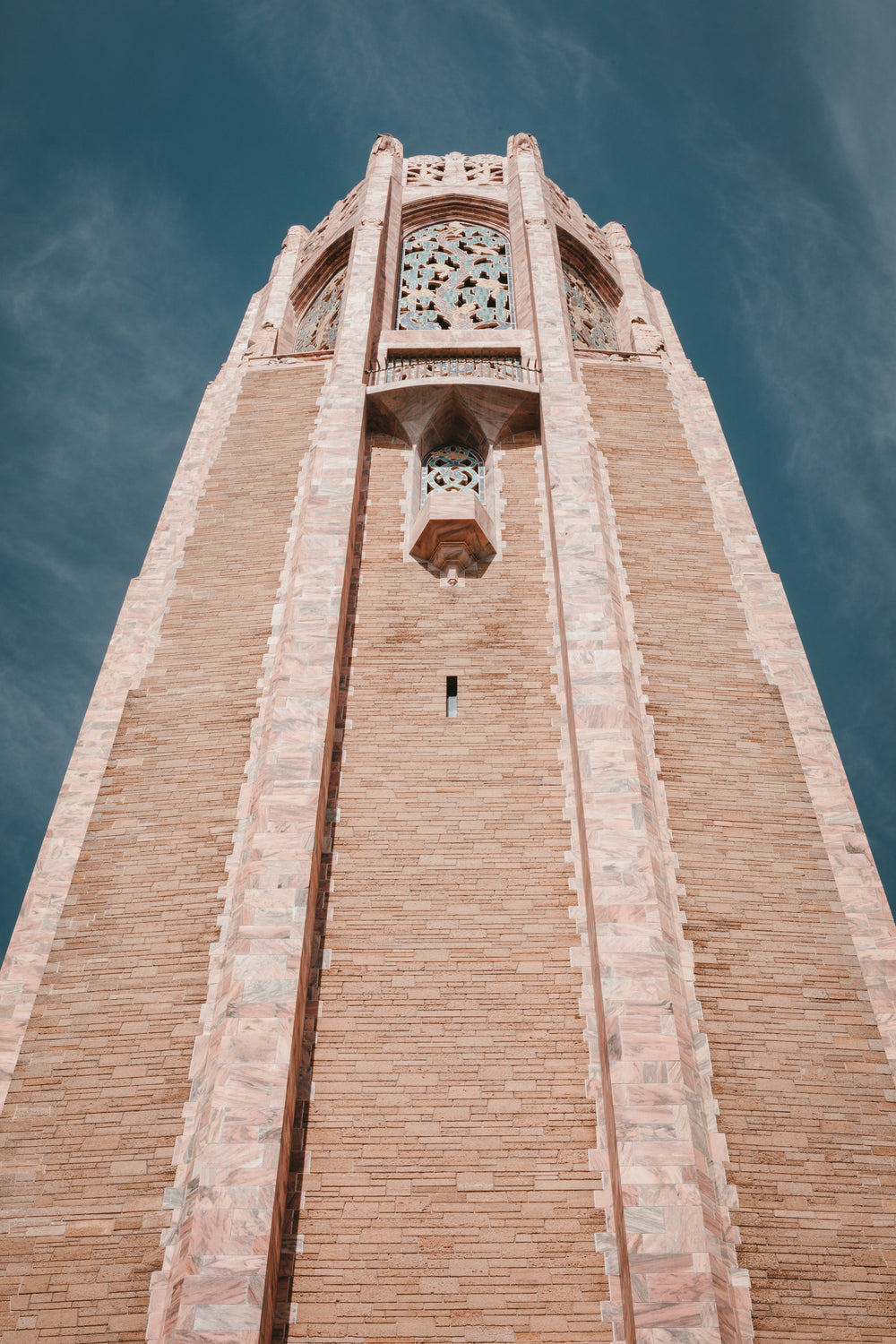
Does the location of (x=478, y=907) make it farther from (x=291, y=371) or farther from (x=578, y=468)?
(x=291, y=371)

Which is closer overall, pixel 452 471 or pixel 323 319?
pixel 452 471

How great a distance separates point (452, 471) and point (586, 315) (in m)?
4.93

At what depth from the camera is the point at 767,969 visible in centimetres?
931

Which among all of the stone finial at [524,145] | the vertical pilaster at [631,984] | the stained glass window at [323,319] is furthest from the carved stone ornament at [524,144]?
the vertical pilaster at [631,984]

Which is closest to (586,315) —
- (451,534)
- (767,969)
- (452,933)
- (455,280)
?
(455,280)

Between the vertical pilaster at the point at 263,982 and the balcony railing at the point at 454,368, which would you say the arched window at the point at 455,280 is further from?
the vertical pilaster at the point at 263,982

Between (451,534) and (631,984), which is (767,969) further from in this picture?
(451,534)

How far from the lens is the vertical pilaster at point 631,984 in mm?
7293

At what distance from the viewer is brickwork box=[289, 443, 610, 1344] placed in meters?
7.81

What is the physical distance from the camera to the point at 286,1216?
8.05 m

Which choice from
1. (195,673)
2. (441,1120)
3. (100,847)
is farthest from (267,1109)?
(195,673)

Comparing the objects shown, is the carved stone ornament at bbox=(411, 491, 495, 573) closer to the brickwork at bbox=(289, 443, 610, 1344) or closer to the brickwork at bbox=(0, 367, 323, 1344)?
the brickwork at bbox=(289, 443, 610, 1344)

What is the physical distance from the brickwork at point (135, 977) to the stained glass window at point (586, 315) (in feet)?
21.1

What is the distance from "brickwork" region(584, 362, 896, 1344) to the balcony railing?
288 cm
